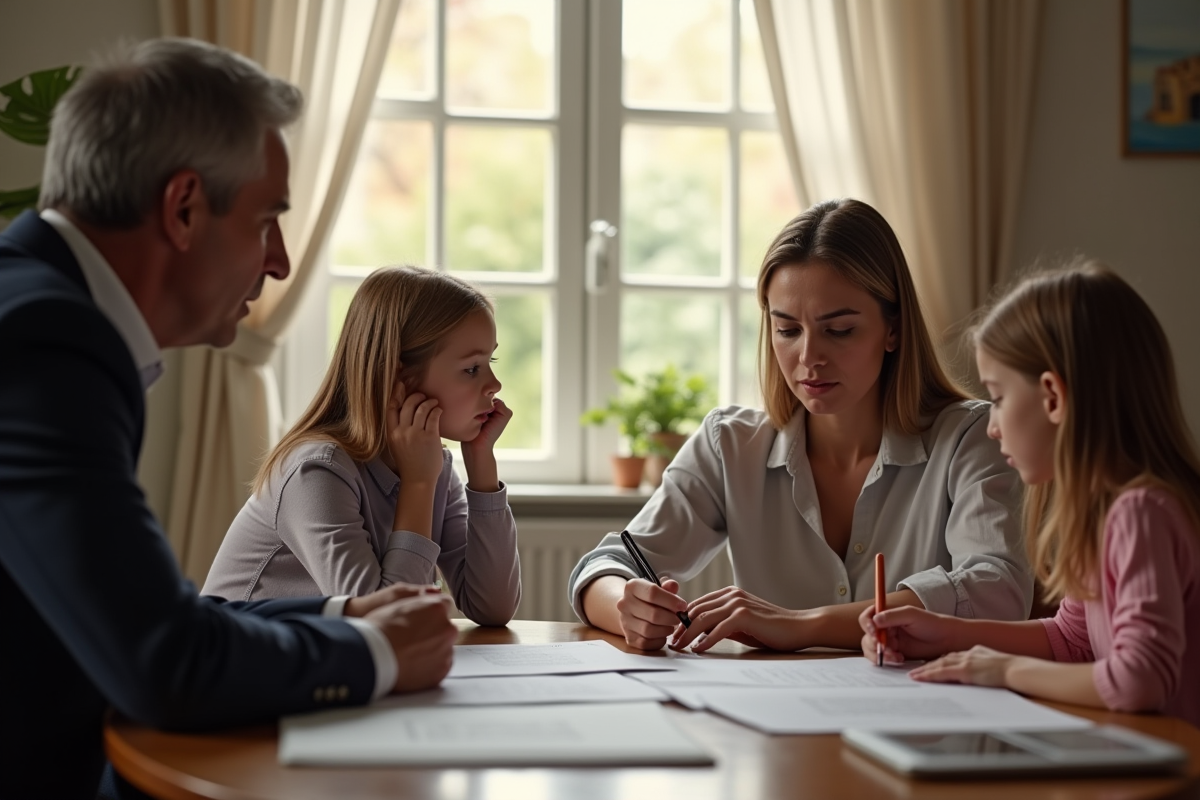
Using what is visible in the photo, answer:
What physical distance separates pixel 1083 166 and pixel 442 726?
3172 mm

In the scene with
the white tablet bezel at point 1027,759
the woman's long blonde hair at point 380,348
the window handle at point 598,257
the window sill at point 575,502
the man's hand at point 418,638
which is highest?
the window handle at point 598,257

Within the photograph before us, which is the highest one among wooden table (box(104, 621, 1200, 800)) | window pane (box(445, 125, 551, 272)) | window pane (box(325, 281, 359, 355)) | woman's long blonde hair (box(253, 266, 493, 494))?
Answer: window pane (box(445, 125, 551, 272))

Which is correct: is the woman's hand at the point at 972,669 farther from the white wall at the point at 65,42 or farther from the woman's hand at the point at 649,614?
the white wall at the point at 65,42

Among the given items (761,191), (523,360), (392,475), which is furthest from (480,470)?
(761,191)

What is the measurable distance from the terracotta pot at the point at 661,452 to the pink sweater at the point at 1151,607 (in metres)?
2.09

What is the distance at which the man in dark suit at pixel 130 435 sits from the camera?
1.01 meters

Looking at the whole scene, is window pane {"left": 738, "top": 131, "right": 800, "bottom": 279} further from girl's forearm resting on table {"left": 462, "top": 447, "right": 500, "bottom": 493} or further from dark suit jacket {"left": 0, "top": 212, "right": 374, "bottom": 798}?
dark suit jacket {"left": 0, "top": 212, "right": 374, "bottom": 798}

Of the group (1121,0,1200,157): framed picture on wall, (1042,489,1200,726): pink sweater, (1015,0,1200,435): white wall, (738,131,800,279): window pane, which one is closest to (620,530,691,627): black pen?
(1042,489,1200,726): pink sweater

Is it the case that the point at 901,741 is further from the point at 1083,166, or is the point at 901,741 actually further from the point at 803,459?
the point at 1083,166

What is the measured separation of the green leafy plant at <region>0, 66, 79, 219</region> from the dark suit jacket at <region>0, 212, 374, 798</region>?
172 centimetres

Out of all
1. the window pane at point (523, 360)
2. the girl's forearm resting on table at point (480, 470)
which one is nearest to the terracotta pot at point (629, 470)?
the window pane at point (523, 360)

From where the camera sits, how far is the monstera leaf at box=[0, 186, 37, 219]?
271cm

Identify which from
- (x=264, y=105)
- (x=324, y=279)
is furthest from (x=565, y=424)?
(x=264, y=105)

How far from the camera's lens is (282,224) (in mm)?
3213
